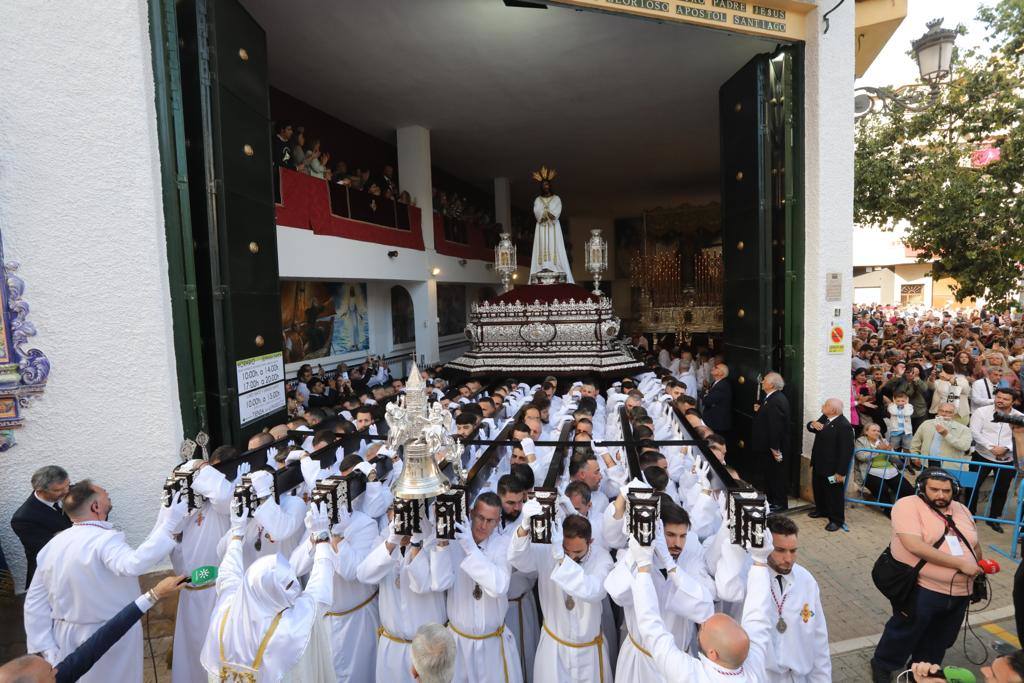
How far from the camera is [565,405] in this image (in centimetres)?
732

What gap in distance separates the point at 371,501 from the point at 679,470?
8.80 ft

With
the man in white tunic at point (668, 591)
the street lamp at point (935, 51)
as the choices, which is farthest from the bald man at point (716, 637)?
the street lamp at point (935, 51)

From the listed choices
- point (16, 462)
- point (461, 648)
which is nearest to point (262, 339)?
point (16, 462)

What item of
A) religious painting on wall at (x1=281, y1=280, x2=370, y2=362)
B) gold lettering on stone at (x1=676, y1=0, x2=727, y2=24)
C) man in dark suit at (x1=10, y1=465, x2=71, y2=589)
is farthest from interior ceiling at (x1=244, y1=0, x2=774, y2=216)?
man in dark suit at (x1=10, y1=465, x2=71, y2=589)

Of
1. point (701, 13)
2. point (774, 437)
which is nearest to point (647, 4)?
point (701, 13)

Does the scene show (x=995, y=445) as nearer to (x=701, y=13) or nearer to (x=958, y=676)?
(x=958, y=676)

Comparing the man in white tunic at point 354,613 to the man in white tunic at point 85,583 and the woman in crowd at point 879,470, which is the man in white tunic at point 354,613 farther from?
the woman in crowd at point 879,470

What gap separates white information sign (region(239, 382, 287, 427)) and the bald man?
4674mm

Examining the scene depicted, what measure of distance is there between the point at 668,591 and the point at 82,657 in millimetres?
3111

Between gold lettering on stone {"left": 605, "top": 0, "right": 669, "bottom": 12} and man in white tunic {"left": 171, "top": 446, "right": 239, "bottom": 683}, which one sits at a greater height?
gold lettering on stone {"left": 605, "top": 0, "right": 669, "bottom": 12}

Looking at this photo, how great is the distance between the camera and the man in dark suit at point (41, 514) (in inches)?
165

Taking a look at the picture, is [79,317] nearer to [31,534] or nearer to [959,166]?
[31,534]

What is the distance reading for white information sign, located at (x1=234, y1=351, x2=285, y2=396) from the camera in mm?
5996

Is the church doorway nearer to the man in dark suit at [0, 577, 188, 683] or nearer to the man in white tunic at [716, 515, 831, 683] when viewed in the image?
the man in dark suit at [0, 577, 188, 683]
